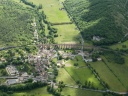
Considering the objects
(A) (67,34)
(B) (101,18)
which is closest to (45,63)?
(A) (67,34)

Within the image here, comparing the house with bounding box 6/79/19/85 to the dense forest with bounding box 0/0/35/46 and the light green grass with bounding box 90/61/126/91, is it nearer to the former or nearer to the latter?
the dense forest with bounding box 0/0/35/46

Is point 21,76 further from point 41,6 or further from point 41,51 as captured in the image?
point 41,6

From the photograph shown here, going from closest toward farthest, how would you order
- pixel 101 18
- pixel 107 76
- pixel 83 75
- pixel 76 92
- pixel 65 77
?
1. pixel 76 92
2. pixel 65 77
3. pixel 83 75
4. pixel 107 76
5. pixel 101 18

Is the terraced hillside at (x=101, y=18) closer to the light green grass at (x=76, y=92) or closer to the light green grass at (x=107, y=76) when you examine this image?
the light green grass at (x=107, y=76)

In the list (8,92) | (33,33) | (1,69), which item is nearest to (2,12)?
(33,33)

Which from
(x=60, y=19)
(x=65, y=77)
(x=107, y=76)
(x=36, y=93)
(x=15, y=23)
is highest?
(x=60, y=19)

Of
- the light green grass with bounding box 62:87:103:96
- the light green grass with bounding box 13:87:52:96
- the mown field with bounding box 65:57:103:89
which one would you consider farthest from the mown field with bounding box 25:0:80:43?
the light green grass with bounding box 13:87:52:96

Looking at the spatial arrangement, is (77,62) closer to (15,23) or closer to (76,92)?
(76,92)
